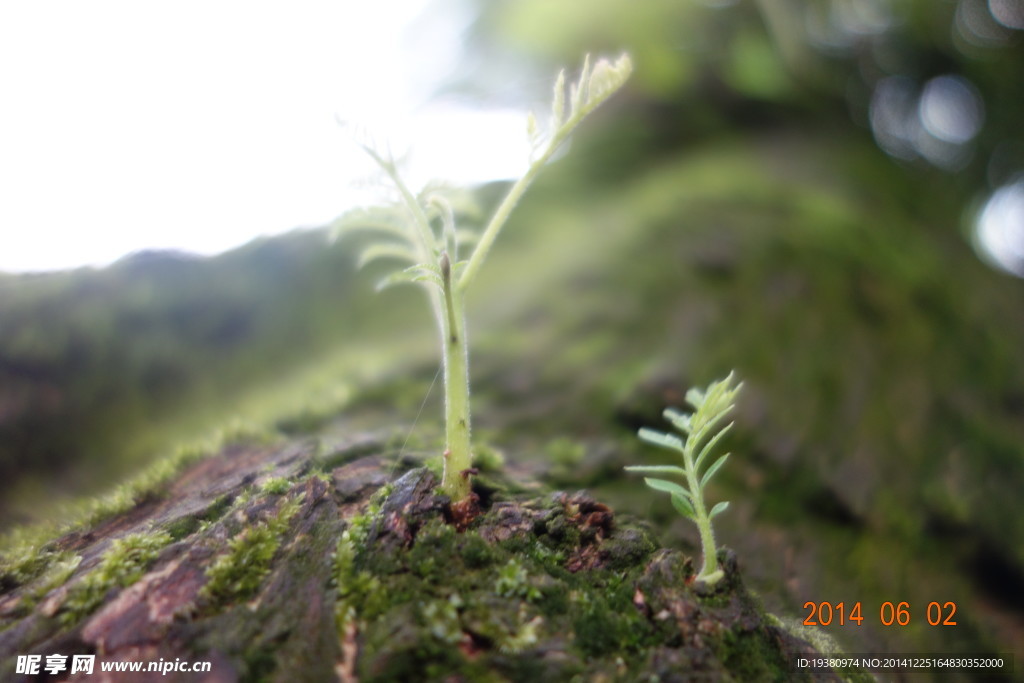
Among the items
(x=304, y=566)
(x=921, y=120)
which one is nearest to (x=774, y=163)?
(x=921, y=120)

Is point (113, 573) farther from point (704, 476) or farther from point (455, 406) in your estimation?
point (704, 476)

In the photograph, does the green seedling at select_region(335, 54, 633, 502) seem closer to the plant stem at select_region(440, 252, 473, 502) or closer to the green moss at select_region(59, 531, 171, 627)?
the plant stem at select_region(440, 252, 473, 502)

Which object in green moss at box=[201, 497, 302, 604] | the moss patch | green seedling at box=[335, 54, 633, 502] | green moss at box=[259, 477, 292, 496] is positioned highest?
green seedling at box=[335, 54, 633, 502]
